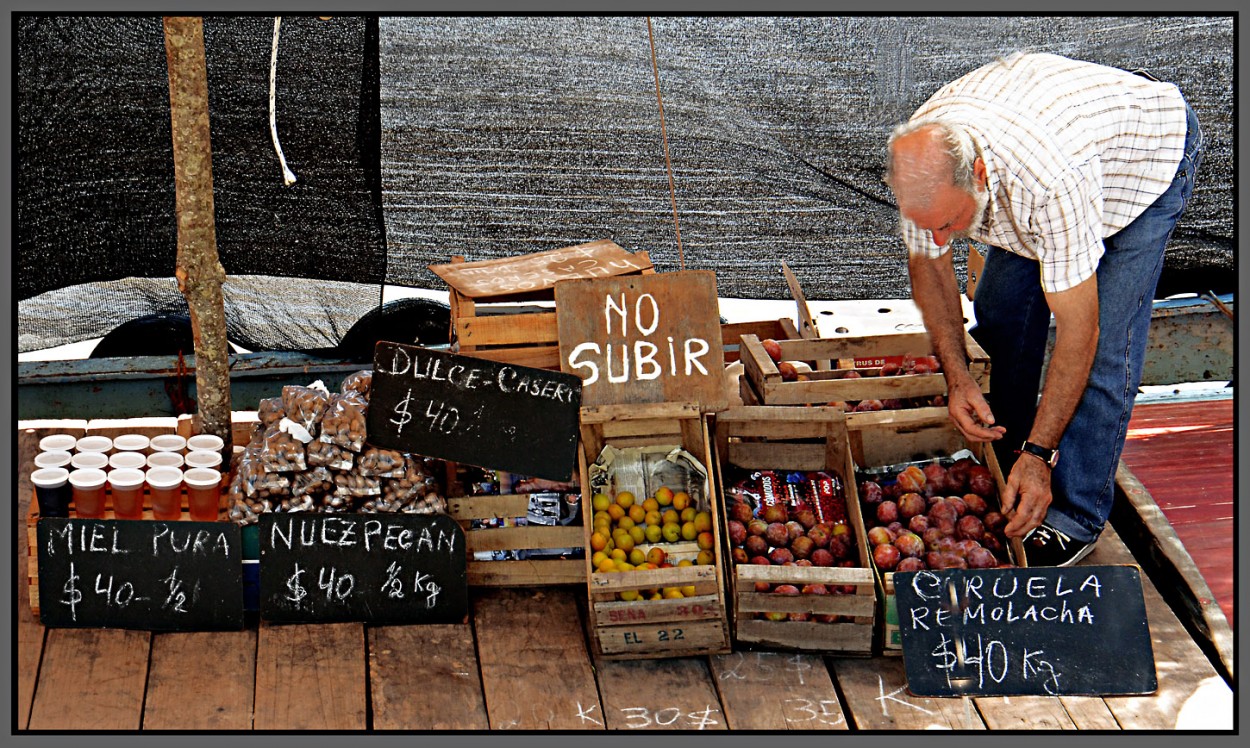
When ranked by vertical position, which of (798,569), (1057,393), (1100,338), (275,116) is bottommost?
(798,569)

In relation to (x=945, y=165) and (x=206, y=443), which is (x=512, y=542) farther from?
(x=945, y=165)

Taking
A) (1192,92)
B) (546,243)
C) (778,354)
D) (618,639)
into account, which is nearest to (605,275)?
(778,354)

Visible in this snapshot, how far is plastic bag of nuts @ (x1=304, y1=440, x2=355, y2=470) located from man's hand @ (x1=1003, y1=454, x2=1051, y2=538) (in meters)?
1.75

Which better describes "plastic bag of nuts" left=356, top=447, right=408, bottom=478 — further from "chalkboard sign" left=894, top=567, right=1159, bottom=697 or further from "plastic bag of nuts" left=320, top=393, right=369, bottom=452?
"chalkboard sign" left=894, top=567, right=1159, bottom=697

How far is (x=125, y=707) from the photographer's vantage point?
294cm

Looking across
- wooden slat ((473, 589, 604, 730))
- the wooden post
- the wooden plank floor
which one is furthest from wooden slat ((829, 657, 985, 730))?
the wooden post

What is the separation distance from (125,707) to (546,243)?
2.58 m

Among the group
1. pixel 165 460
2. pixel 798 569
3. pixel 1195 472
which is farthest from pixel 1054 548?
pixel 165 460

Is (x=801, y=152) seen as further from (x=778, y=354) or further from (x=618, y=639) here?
(x=618, y=639)

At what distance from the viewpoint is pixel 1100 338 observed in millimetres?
3326

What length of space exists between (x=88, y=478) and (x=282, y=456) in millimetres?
531

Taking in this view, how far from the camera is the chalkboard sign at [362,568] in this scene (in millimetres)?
3191

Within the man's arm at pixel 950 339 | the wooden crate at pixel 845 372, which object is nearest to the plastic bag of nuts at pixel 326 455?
the wooden crate at pixel 845 372

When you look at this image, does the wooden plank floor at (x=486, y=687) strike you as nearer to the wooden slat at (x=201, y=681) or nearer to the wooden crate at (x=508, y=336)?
the wooden slat at (x=201, y=681)
